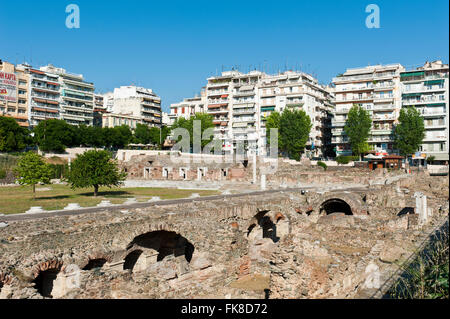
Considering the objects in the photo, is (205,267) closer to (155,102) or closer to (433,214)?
(433,214)

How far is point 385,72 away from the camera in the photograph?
247 feet

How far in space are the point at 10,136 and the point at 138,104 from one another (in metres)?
48.0

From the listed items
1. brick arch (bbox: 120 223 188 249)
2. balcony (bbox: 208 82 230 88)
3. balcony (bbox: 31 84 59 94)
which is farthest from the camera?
balcony (bbox: 208 82 230 88)

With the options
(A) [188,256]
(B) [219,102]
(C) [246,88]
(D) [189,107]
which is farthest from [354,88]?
(A) [188,256]

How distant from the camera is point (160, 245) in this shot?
20234 millimetres

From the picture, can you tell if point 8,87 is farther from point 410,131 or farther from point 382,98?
point 410,131

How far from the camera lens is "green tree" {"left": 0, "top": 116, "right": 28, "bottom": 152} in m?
60.3

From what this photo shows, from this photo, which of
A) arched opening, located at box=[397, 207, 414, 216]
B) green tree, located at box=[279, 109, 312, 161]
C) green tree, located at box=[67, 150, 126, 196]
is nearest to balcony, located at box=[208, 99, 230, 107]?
green tree, located at box=[279, 109, 312, 161]

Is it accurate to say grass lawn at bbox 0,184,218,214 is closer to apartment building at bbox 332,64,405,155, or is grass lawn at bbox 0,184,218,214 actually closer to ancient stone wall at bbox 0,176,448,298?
ancient stone wall at bbox 0,176,448,298

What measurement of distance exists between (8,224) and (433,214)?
24034 mm

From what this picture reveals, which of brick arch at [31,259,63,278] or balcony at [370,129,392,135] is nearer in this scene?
brick arch at [31,259,63,278]

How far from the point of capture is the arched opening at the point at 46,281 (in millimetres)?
13891

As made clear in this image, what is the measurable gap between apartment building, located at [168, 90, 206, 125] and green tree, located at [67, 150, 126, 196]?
59567 millimetres
